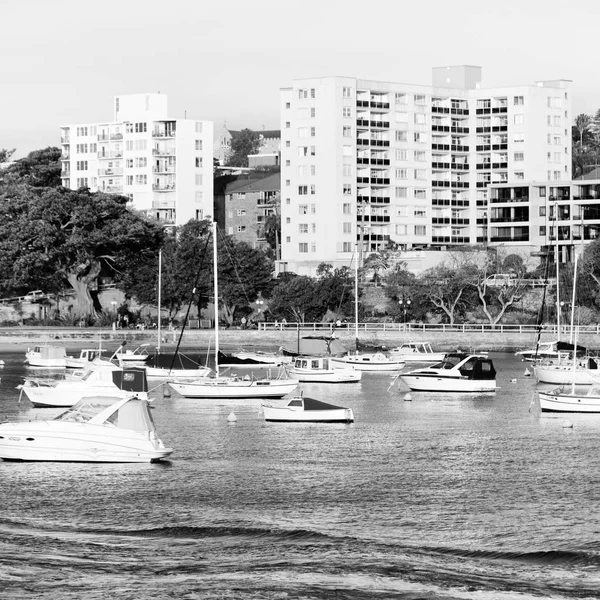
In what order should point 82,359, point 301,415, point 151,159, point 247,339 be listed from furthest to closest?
1. point 151,159
2. point 247,339
3. point 82,359
4. point 301,415

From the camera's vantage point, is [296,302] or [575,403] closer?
[575,403]

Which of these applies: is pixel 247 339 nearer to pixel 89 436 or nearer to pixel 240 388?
pixel 240 388

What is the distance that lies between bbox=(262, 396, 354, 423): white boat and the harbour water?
26.3 inches

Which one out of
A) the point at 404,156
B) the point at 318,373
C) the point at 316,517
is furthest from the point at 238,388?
the point at 404,156

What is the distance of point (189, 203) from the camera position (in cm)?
18250

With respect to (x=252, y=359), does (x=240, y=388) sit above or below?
below

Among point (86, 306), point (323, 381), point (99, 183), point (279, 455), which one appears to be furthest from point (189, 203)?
point (279, 455)

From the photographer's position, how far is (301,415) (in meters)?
63.0

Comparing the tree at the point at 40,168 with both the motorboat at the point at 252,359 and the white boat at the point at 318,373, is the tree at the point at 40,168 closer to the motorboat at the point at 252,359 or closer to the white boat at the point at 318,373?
the motorboat at the point at 252,359

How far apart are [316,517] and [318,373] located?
49.1m

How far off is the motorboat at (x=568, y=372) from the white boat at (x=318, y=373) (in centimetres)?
1268

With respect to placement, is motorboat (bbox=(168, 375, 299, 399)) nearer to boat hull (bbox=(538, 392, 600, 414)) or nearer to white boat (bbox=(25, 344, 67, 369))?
boat hull (bbox=(538, 392, 600, 414))

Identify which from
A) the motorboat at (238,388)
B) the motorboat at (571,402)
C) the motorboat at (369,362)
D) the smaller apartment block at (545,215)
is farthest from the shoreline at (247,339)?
the motorboat at (571,402)

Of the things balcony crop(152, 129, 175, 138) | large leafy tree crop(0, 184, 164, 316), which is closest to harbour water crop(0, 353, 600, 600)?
large leafy tree crop(0, 184, 164, 316)
